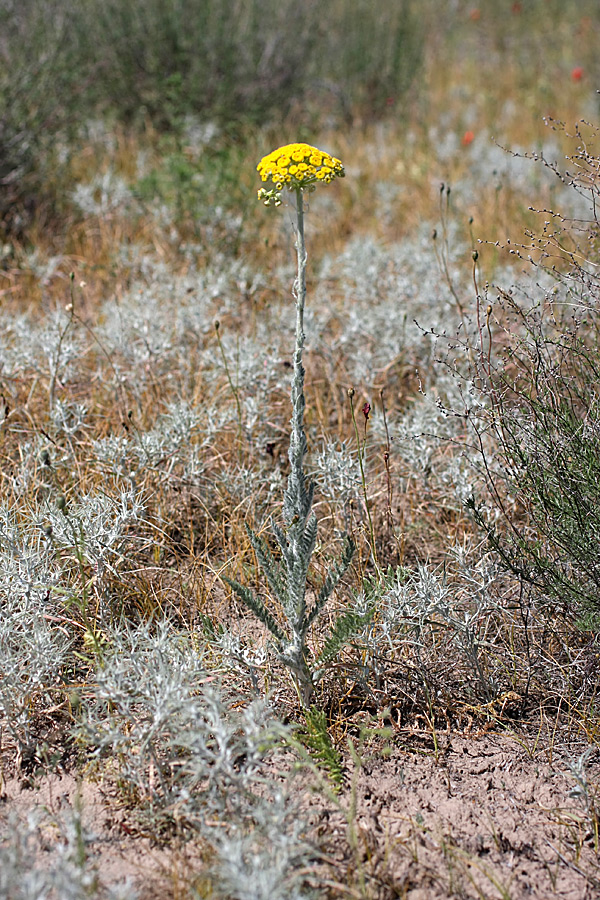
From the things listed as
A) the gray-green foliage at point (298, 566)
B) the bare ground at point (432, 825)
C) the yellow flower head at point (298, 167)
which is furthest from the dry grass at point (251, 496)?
the yellow flower head at point (298, 167)

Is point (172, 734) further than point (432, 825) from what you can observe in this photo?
Yes

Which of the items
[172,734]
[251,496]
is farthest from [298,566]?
[251,496]

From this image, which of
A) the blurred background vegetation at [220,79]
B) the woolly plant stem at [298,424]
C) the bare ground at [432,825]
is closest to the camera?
the bare ground at [432,825]

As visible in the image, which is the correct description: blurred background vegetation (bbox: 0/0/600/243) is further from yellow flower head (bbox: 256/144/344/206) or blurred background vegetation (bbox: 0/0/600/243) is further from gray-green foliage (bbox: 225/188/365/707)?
gray-green foliage (bbox: 225/188/365/707)

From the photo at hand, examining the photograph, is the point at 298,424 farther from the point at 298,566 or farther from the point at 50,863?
the point at 50,863

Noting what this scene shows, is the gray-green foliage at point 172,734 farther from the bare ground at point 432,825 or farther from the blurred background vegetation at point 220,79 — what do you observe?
the blurred background vegetation at point 220,79

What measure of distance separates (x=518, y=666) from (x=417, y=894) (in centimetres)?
78

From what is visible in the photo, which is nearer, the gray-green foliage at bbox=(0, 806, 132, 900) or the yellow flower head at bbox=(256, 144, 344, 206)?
the gray-green foliage at bbox=(0, 806, 132, 900)

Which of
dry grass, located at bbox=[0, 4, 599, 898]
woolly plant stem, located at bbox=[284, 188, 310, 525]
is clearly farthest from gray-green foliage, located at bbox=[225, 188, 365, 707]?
dry grass, located at bbox=[0, 4, 599, 898]

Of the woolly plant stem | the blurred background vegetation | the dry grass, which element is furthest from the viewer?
the blurred background vegetation

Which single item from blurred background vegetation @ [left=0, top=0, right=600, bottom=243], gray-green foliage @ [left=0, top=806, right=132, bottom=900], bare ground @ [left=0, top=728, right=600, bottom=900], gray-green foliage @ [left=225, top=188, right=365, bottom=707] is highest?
blurred background vegetation @ [left=0, top=0, right=600, bottom=243]

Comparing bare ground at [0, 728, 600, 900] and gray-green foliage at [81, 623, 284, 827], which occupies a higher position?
gray-green foliage at [81, 623, 284, 827]

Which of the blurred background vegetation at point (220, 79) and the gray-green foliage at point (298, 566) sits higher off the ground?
the blurred background vegetation at point (220, 79)

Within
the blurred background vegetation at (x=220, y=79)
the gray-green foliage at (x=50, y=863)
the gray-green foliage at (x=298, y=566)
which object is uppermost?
the blurred background vegetation at (x=220, y=79)
